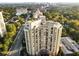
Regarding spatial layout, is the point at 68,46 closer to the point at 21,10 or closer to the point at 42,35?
the point at 42,35

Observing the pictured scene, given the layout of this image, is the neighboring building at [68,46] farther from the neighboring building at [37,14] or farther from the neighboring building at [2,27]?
the neighboring building at [2,27]

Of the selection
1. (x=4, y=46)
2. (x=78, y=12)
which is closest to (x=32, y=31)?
(x=4, y=46)

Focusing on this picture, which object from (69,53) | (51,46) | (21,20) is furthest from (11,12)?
(69,53)

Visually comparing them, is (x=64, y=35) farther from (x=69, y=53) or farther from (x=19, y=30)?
(x=19, y=30)

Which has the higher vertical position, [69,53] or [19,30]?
[19,30]

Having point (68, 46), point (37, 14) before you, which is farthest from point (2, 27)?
point (68, 46)

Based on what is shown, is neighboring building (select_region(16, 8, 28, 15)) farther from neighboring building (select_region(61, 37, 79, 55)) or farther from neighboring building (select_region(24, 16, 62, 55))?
neighboring building (select_region(61, 37, 79, 55))

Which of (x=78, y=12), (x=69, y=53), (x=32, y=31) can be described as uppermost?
(x=78, y=12)
